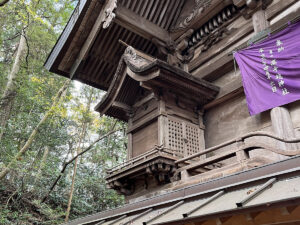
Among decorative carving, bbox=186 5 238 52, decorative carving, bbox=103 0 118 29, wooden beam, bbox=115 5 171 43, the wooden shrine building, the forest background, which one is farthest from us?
the forest background

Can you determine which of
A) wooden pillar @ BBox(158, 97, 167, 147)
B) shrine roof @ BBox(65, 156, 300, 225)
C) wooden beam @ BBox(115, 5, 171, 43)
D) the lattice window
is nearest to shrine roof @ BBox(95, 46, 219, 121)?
wooden pillar @ BBox(158, 97, 167, 147)

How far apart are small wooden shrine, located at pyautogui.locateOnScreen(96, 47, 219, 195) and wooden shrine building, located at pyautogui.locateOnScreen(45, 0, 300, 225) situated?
3 cm

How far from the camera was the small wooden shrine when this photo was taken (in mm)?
6457

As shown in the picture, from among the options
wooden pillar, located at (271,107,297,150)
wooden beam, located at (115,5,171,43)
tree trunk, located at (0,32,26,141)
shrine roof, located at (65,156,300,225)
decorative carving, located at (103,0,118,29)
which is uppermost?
tree trunk, located at (0,32,26,141)

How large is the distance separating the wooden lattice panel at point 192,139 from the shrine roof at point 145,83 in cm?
76

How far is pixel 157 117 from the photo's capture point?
7.16 m

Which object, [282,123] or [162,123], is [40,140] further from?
[282,123]

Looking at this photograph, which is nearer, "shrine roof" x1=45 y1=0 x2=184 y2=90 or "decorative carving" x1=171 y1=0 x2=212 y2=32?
"decorative carving" x1=171 y1=0 x2=212 y2=32

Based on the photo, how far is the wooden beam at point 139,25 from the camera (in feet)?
28.5

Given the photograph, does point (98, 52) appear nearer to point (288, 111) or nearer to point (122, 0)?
point (122, 0)

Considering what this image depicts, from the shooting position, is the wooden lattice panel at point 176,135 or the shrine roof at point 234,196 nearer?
the shrine roof at point 234,196

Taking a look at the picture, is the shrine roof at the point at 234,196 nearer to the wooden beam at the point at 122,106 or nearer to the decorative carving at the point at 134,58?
the decorative carving at the point at 134,58

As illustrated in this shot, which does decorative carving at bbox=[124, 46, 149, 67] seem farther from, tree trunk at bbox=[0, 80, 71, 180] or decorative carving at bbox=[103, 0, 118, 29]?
tree trunk at bbox=[0, 80, 71, 180]

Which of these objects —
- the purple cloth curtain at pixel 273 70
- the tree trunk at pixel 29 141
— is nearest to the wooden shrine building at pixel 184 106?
the purple cloth curtain at pixel 273 70
